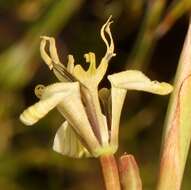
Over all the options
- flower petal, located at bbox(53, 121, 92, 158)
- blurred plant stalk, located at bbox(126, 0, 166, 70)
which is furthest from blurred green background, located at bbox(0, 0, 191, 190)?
flower petal, located at bbox(53, 121, 92, 158)

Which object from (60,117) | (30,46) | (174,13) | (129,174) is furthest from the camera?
(60,117)

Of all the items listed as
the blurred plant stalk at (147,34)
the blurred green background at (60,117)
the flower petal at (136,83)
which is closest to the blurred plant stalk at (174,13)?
the blurred plant stalk at (147,34)

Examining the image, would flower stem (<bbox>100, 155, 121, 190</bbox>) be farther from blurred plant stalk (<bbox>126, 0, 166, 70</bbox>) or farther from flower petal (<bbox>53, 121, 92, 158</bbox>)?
blurred plant stalk (<bbox>126, 0, 166, 70</bbox>)

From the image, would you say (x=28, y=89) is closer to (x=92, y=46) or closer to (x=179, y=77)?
(x=92, y=46)

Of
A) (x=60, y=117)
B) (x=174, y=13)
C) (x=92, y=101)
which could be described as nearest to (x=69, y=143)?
(x=92, y=101)

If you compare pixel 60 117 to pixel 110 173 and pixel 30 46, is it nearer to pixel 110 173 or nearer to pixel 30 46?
pixel 30 46

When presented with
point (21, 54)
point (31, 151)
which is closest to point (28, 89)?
point (31, 151)
